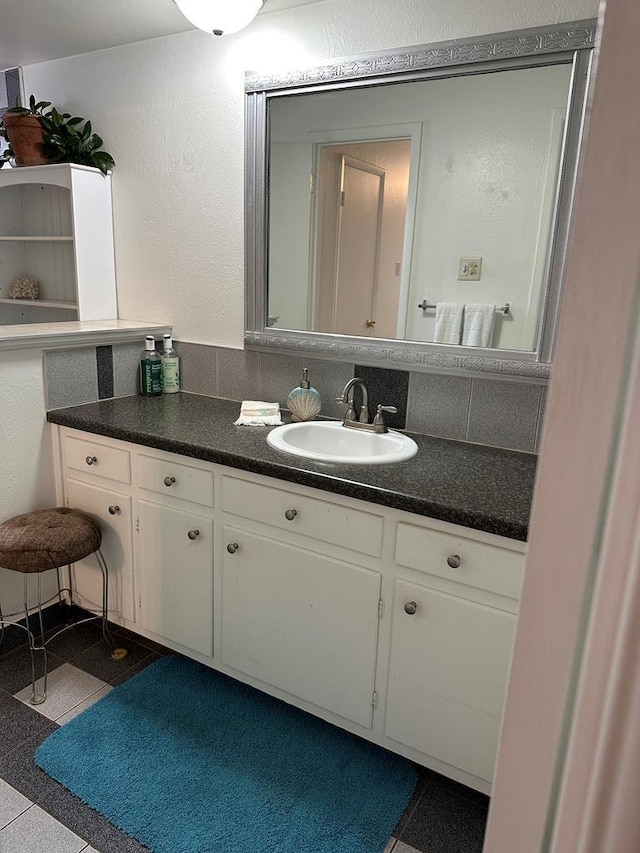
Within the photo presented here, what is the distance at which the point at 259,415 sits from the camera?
2.05 m

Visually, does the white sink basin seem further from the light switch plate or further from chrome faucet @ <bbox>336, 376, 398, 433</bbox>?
the light switch plate

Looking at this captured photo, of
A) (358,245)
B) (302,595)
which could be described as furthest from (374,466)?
(358,245)

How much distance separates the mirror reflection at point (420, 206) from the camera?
5.41 feet

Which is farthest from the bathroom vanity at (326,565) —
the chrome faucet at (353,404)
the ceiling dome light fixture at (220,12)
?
the ceiling dome light fixture at (220,12)

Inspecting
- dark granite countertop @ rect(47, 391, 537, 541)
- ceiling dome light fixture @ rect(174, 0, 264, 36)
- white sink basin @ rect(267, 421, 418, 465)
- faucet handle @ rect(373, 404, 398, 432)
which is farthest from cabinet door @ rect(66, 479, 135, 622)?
ceiling dome light fixture @ rect(174, 0, 264, 36)

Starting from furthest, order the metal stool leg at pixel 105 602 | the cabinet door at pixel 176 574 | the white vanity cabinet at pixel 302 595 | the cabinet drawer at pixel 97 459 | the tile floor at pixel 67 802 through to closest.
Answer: the metal stool leg at pixel 105 602
the cabinet drawer at pixel 97 459
the cabinet door at pixel 176 574
the white vanity cabinet at pixel 302 595
the tile floor at pixel 67 802

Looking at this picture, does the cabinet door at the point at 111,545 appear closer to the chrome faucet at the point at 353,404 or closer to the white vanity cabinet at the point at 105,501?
the white vanity cabinet at the point at 105,501

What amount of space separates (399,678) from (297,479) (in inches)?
22.4

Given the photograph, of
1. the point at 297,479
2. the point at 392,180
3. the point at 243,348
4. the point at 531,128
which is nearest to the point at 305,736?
the point at 297,479

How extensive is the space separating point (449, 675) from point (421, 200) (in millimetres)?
1305

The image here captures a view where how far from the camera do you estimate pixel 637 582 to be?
15.2 inches

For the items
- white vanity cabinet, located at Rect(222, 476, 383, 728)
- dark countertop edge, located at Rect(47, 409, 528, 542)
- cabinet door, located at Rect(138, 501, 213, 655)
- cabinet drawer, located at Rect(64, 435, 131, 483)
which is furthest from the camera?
cabinet drawer, located at Rect(64, 435, 131, 483)

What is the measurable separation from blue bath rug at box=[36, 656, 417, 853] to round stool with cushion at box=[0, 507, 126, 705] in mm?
287

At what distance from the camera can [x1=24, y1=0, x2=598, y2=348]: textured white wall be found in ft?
6.25
